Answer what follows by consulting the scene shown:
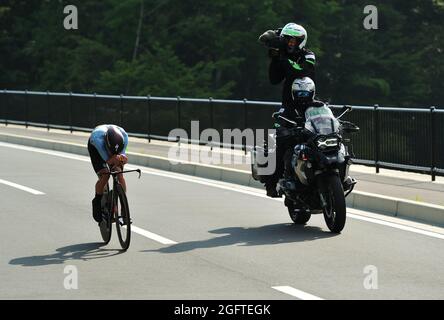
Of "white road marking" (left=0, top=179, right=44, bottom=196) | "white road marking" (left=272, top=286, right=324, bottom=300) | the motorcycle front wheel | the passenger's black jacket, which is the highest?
the passenger's black jacket

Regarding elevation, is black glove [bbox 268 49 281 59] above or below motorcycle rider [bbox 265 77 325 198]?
above

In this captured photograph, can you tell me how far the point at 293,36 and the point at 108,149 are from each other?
2728 millimetres

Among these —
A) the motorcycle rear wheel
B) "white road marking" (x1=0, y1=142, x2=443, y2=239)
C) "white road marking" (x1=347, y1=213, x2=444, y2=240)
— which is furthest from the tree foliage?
the motorcycle rear wheel

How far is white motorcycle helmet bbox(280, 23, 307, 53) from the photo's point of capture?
12.6 meters

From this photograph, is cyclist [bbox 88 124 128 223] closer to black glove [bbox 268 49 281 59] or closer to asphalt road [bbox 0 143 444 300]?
asphalt road [bbox 0 143 444 300]

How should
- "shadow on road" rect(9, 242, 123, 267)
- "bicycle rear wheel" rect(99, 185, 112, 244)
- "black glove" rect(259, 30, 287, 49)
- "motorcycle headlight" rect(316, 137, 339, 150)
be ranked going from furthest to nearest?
"black glove" rect(259, 30, 287, 49) < "motorcycle headlight" rect(316, 137, 339, 150) < "bicycle rear wheel" rect(99, 185, 112, 244) < "shadow on road" rect(9, 242, 123, 267)

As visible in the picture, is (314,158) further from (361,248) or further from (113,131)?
(113,131)

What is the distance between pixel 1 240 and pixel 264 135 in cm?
1039

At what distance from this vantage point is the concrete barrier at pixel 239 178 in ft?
44.1

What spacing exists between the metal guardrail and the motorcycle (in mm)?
5126

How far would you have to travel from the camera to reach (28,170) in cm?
2078

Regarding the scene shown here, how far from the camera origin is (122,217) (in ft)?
36.2

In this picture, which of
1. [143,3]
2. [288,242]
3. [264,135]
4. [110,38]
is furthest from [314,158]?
[110,38]

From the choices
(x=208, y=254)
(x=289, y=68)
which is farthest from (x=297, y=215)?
(x=208, y=254)
